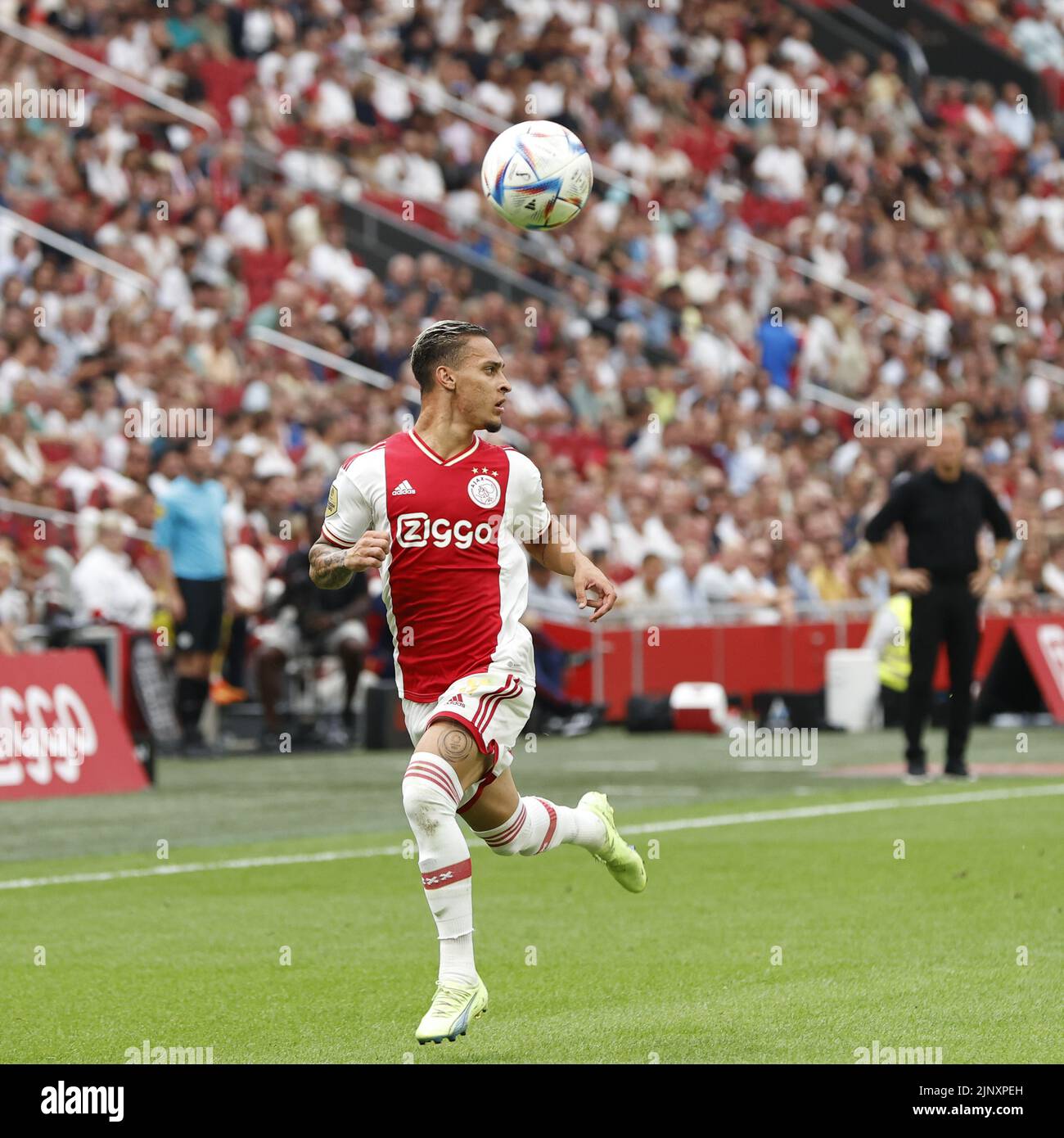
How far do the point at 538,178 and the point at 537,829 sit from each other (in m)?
2.61

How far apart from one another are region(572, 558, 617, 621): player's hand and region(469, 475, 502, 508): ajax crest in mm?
393

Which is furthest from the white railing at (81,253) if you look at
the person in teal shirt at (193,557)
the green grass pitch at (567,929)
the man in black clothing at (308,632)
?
the green grass pitch at (567,929)

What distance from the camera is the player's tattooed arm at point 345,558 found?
22.9 feet

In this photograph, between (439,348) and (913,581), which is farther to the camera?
(913,581)

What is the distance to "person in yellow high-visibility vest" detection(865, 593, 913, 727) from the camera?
21.2 metres

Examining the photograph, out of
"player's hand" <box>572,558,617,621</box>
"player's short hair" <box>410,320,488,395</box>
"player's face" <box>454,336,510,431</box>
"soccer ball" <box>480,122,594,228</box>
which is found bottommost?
"player's hand" <box>572,558,617,621</box>

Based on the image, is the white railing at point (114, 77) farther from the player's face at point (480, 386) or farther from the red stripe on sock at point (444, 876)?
the red stripe on sock at point (444, 876)

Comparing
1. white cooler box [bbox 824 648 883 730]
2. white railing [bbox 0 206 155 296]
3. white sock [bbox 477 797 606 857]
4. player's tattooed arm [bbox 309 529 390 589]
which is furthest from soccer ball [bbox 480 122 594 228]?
white railing [bbox 0 206 155 296]

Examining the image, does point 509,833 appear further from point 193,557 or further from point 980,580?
point 193,557

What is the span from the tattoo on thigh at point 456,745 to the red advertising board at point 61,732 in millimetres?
8363

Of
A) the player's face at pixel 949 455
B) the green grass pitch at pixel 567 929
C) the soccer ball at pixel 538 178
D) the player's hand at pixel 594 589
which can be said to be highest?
the soccer ball at pixel 538 178

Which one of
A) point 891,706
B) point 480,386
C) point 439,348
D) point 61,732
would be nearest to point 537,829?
point 480,386

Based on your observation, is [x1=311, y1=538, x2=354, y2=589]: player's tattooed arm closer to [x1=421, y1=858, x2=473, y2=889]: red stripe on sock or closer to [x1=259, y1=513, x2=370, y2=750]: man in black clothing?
[x1=421, y1=858, x2=473, y2=889]: red stripe on sock

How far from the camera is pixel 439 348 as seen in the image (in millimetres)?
7512
